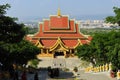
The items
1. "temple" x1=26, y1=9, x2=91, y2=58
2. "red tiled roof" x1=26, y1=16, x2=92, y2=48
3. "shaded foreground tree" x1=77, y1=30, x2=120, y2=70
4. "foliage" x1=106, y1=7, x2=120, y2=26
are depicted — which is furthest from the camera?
"red tiled roof" x1=26, y1=16, x2=92, y2=48

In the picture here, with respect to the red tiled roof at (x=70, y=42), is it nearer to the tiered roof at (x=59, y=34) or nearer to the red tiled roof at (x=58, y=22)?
the tiered roof at (x=59, y=34)

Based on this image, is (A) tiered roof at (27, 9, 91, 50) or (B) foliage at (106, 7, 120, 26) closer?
(B) foliage at (106, 7, 120, 26)

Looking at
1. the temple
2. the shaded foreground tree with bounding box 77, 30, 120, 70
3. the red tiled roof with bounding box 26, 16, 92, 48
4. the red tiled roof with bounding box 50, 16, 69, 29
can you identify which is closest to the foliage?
the shaded foreground tree with bounding box 77, 30, 120, 70

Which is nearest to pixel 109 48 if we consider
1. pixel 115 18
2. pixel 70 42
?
pixel 115 18

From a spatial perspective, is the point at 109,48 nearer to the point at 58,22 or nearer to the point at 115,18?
the point at 115,18

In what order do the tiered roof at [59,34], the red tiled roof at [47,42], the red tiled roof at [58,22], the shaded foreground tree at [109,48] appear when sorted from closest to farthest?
1. the shaded foreground tree at [109,48]
2. the tiered roof at [59,34]
3. the red tiled roof at [47,42]
4. the red tiled roof at [58,22]

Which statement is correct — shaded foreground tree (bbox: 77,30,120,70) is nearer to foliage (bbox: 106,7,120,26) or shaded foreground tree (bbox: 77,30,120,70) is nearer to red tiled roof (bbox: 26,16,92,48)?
foliage (bbox: 106,7,120,26)

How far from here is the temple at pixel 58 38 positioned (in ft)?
238

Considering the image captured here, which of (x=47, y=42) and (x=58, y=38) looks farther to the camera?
(x=47, y=42)

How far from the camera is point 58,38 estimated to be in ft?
238

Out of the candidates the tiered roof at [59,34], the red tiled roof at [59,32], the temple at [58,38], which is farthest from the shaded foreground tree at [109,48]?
the red tiled roof at [59,32]

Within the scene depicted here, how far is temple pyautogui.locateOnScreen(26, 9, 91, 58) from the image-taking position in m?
72.4

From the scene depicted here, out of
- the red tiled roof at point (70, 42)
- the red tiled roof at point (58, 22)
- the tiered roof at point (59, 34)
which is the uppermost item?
the red tiled roof at point (58, 22)

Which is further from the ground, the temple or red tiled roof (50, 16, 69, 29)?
red tiled roof (50, 16, 69, 29)
